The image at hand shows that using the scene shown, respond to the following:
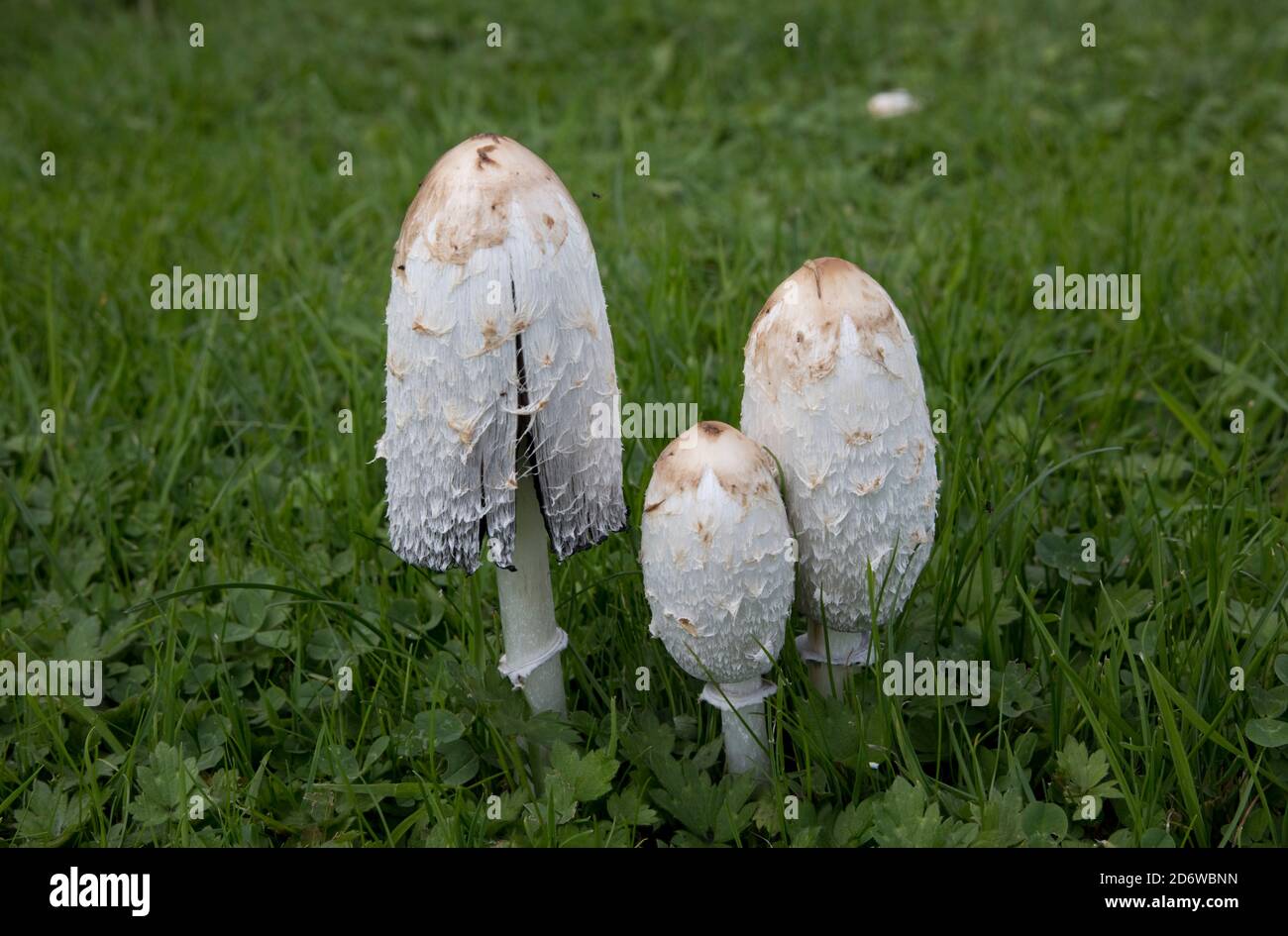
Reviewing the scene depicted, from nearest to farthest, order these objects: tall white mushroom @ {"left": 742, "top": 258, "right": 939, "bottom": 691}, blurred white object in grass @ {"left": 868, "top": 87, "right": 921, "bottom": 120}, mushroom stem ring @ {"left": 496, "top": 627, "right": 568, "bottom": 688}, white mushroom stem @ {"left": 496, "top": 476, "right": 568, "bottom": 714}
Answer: tall white mushroom @ {"left": 742, "top": 258, "right": 939, "bottom": 691} → white mushroom stem @ {"left": 496, "top": 476, "right": 568, "bottom": 714} → mushroom stem ring @ {"left": 496, "top": 627, "right": 568, "bottom": 688} → blurred white object in grass @ {"left": 868, "top": 87, "right": 921, "bottom": 120}

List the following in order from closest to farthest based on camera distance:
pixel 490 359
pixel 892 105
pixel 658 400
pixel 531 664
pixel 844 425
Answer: pixel 490 359
pixel 844 425
pixel 531 664
pixel 658 400
pixel 892 105

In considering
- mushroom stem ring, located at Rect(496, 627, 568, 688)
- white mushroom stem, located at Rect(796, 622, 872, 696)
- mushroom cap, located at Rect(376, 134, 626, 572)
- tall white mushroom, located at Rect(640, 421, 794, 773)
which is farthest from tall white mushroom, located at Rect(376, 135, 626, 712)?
white mushroom stem, located at Rect(796, 622, 872, 696)

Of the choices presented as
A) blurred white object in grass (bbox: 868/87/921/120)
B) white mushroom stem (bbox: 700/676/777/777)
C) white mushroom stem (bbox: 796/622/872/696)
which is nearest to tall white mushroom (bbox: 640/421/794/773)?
white mushroom stem (bbox: 700/676/777/777)

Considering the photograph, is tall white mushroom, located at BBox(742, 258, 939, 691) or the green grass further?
the green grass

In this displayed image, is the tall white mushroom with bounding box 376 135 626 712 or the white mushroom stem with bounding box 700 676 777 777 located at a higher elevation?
the tall white mushroom with bounding box 376 135 626 712

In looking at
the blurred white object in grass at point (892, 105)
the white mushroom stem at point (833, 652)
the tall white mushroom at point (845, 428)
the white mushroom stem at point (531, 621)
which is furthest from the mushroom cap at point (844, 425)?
the blurred white object in grass at point (892, 105)

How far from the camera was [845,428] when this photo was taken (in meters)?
2.06

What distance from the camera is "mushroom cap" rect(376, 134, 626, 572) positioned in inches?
75.8

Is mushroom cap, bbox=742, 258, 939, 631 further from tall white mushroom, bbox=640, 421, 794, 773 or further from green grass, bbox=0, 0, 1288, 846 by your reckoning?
green grass, bbox=0, 0, 1288, 846

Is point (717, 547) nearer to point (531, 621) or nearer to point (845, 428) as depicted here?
point (845, 428)

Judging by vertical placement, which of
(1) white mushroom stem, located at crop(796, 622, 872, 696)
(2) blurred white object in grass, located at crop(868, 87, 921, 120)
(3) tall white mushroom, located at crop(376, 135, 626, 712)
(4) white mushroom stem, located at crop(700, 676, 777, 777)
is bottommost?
(4) white mushroom stem, located at crop(700, 676, 777, 777)

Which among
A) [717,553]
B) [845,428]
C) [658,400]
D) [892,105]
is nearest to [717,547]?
[717,553]

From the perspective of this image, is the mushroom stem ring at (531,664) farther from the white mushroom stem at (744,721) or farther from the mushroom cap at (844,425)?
the mushroom cap at (844,425)

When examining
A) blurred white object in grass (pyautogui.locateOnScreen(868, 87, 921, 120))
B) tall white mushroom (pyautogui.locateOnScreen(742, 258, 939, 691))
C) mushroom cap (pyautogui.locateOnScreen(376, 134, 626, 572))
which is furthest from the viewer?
blurred white object in grass (pyautogui.locateOnScreen(868, 87, 921, 120))
